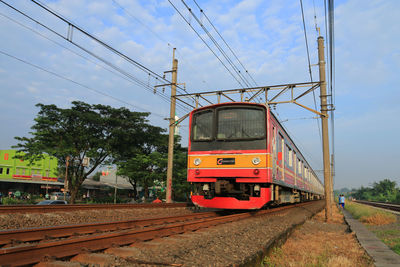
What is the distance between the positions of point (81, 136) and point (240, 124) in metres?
19.3

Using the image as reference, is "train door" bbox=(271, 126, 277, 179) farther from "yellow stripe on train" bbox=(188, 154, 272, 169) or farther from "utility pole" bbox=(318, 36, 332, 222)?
"utility pole" bbox=(318, 36, 332, 222)

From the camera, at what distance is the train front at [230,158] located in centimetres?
955

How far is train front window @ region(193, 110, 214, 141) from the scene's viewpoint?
10500 mm

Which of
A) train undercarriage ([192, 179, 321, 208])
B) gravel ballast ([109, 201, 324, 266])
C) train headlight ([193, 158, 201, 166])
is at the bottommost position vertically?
gravel ballast ([109, 201, 324, 266])

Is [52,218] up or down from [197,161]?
down

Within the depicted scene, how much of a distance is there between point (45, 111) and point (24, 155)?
3.93 meters

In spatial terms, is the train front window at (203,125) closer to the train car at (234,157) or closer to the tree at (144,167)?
the train car at (234,157)

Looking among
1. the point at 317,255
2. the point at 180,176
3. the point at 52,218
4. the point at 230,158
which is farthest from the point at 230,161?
the point at 180,176

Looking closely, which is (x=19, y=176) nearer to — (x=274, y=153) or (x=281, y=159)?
(x=281, y=159)

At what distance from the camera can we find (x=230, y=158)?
387 inches

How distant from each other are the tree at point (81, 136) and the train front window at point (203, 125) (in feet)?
57.2

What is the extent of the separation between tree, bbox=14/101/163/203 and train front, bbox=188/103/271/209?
17.8 meters

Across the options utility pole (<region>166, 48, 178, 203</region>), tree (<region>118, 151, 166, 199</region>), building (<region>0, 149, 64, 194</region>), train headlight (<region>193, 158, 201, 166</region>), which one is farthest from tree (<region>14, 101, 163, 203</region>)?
train headlight (<region>193, 158, 201, 166</region>)

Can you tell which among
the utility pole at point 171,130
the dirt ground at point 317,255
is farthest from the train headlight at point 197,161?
the utility pole at point 171,130
